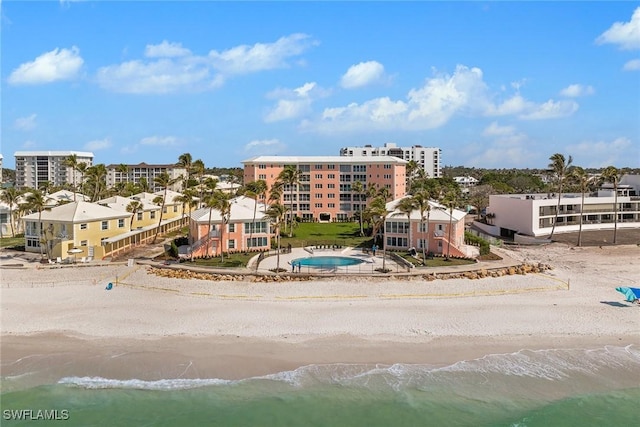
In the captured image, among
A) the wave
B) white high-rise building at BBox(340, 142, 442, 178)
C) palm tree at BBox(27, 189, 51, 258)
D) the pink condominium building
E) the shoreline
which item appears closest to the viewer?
the wave

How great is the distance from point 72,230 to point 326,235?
3107cm

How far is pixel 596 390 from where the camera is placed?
77.7 ft

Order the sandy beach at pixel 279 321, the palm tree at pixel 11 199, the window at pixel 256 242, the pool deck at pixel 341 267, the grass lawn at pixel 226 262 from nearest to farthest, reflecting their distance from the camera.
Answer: the sandy beach at pixel 279 321
the pool deck at pixel 341 267
the grass lawn at pixel 226 262
the window at pixel 256 242
the palm tree at pixel 11 199

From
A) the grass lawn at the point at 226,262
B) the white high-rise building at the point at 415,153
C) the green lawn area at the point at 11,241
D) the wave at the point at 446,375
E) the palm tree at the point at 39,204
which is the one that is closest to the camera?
the wave at the point at 446,375

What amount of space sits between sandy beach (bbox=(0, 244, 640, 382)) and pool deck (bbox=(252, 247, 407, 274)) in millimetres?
2856

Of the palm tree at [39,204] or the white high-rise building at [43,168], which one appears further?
the white high-rise building at [43,168]

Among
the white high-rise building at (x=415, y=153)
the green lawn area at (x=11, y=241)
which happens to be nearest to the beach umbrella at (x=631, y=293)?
the green lawn area at (x=11, y=241)

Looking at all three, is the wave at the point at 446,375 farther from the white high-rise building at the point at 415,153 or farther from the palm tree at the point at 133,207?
the white high-rise building at the point at 415,153

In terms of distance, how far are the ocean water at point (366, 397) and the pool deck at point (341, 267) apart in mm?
17409

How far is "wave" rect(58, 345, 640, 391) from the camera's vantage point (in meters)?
23.7

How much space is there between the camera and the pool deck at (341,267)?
4247 cm

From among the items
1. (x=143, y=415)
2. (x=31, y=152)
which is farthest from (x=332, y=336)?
(x=31, y=152)

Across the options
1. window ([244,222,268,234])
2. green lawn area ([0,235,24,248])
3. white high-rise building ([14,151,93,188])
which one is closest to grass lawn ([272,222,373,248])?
window ([244,222,268,234])

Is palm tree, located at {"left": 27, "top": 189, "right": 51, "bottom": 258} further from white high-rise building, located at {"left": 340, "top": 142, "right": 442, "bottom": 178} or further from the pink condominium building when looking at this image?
white high-rise building, located at {"left": 340, "top": 142, "right": 442, "bottom": 178}
